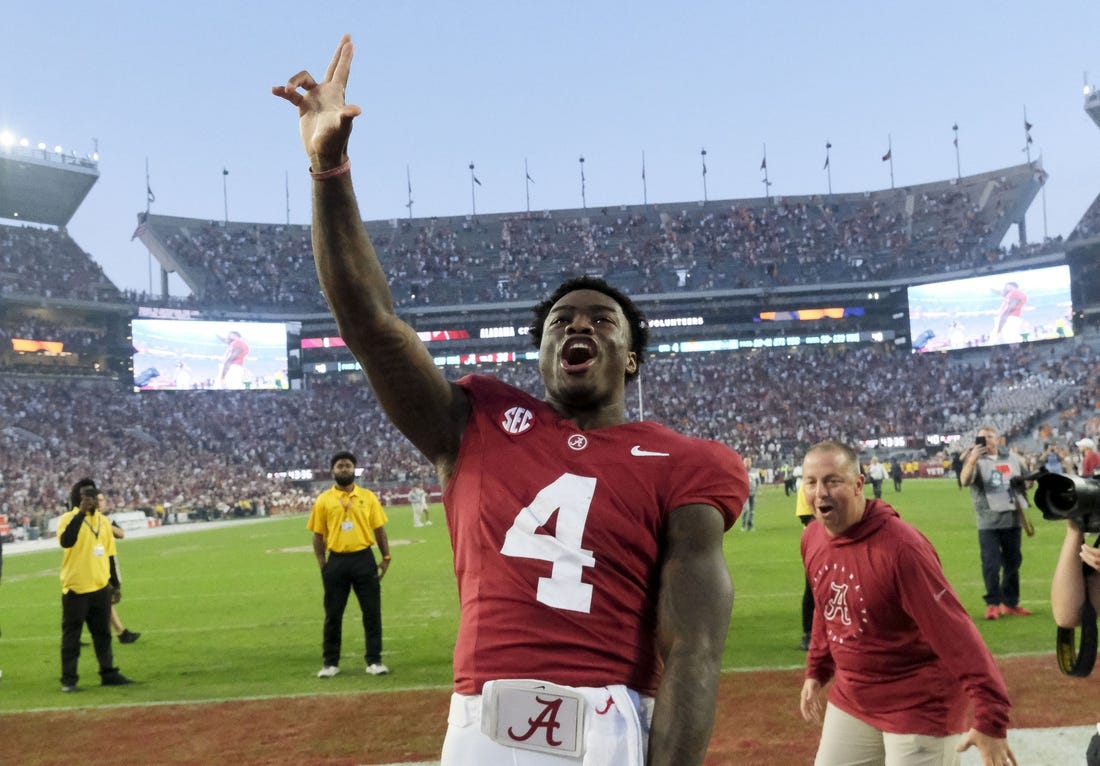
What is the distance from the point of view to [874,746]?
3947mm

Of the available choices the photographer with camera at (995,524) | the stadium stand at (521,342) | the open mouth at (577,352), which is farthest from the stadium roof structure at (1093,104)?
the open mouth at (577,352)

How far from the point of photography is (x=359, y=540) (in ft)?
31.3

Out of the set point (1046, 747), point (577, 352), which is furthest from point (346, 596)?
point (577, 352)

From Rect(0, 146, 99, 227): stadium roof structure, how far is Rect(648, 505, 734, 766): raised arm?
68.6m

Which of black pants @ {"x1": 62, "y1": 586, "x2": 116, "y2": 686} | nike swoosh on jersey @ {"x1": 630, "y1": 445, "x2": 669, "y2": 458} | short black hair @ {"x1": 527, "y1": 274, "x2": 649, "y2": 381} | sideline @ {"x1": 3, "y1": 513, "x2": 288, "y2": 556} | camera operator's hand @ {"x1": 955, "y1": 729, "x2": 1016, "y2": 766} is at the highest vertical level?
short black hair @ {"x1": 527, "y1": 274, "x2": 649, "y2": 381}

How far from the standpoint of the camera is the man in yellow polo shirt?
30.7ft

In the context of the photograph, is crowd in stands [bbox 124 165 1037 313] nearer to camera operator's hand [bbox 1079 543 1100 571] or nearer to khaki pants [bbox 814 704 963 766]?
khaki pants [bbox 814 704 963 766]

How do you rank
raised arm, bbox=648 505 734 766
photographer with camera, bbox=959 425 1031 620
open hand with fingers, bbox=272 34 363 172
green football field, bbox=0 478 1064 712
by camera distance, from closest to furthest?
raised arm, bbox=648 505 734 766
open hand with fingers, bbox=272 34 363 172
green football field, bbox=0 478 1064 712
photographer with camera, bbox=959 425 1031 620

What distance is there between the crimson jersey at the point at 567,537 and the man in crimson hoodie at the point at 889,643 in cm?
179

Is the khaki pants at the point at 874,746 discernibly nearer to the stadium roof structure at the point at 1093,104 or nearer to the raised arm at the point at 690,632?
the raised arm at the point at 690,632

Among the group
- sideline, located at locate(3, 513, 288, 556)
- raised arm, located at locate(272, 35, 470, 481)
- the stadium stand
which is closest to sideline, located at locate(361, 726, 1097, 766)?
raised arm, located at locate(272, 35, 470, 481)

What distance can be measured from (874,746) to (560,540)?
2.50 m

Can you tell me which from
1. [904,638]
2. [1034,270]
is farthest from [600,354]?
[1034,270]

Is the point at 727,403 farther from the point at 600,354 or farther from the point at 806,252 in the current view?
the point at 600,354
